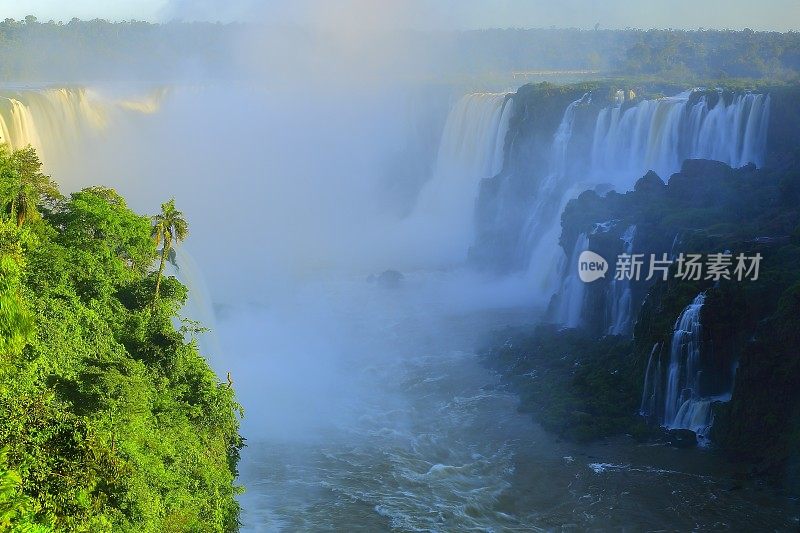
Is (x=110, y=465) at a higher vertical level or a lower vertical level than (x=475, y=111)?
lower

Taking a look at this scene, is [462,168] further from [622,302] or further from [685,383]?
[685,383]

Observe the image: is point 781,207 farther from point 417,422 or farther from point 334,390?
point 334,390

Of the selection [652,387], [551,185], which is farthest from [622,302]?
[551,185]

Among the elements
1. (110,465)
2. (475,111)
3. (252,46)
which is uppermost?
(252,46)

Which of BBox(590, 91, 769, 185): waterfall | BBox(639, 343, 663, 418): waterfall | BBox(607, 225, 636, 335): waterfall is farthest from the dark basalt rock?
BBox(590, 91, 769, 185): waterfall

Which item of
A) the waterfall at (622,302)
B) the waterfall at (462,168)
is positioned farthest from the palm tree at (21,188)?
the waterfall at (462,168)

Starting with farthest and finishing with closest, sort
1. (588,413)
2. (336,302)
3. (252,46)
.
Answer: (252,46) < (336,302) < (588,413)

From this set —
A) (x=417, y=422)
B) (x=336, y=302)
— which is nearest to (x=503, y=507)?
(x=417, y=422)
